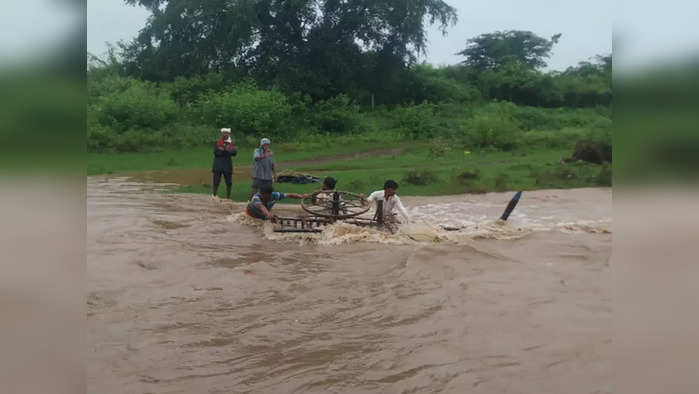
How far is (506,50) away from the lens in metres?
31.5

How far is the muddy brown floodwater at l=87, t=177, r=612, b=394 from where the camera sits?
13.3 ft

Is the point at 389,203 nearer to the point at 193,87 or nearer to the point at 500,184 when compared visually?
the point at 500,184

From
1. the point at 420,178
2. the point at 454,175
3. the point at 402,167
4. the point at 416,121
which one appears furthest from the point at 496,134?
the point at 420,178

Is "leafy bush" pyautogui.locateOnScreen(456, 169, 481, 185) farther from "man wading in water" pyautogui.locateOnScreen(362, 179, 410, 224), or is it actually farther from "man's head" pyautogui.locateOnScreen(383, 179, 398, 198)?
"man's head" pyautogui.locateOnScreen(383, 179, 398, 198)

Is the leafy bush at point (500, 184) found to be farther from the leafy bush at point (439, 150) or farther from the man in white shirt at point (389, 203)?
the man in white shirt at point (389, 203)

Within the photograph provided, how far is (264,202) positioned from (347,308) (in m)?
4.20

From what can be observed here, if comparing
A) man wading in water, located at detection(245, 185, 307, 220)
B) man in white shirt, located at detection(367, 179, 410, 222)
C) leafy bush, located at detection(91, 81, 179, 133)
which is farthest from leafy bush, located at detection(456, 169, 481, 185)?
leafy bush, located at detection(91, 81, 179, 133)

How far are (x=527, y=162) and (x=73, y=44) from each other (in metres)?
17.6

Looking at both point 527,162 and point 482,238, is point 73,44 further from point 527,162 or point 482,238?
point 527,162

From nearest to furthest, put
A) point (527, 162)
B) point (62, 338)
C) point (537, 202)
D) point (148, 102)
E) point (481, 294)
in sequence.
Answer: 1. point (62, 338)
2. point (481, 294)
3. point (537, 202)
4. point (527, 162)
5. point (148, 102)

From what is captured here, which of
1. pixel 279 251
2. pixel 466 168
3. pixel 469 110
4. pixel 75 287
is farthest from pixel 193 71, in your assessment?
pixel 75 287

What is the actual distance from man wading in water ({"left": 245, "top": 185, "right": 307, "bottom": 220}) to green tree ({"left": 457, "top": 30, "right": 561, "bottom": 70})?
22.8 meters

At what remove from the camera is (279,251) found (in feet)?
26.5

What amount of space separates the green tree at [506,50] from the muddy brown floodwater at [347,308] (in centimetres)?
2208
